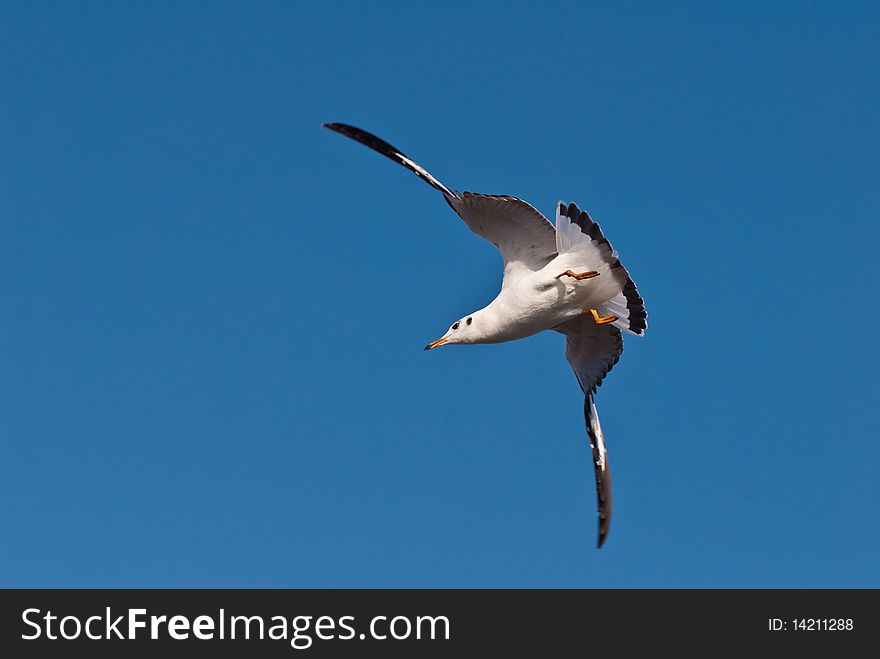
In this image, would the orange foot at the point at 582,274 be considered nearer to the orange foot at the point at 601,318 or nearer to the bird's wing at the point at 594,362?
the orange foot at the point at 601,318

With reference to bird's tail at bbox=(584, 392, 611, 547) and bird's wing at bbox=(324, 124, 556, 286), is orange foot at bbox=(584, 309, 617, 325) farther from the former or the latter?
bird's tail at bbox=(584, 392, 611, 547)

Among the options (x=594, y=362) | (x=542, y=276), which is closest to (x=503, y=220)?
(x=542, y=276)

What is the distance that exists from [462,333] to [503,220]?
1.39m

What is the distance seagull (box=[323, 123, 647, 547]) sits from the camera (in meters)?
13.6

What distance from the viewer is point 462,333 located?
14.5m

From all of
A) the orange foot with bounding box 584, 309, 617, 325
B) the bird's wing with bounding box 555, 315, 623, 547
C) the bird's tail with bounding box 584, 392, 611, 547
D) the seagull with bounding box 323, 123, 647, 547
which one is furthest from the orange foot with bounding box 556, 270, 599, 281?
the bird's tail with bounding box 584, 392, 611, 547

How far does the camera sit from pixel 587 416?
610 inches

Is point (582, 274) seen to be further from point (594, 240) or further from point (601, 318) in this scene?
point (601, 318)

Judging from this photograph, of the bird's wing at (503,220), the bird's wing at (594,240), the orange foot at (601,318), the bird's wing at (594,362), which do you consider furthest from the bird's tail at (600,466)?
the bird's wing at (503,220)

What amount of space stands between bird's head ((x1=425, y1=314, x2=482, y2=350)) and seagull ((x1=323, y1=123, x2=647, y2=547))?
1 centimetres

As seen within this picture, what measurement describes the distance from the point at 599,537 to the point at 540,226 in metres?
3.35

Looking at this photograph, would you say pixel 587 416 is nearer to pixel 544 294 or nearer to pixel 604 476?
pixel 604 476

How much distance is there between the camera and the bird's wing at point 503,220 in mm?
13656
